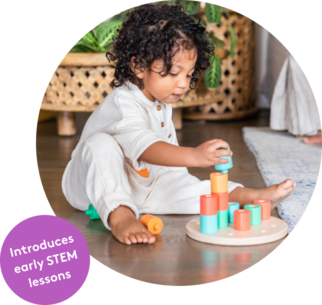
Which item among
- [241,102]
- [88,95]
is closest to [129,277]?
[88,95]

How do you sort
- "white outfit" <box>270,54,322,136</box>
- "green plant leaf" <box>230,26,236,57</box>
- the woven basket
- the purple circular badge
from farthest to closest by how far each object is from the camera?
1. the woven basket
2. "green plant leaf" <box>230,26,236,57</box>
3. "white outfit" <box>270,54,322,136</box>
4. the purple circular badge

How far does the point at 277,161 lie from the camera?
1253mm

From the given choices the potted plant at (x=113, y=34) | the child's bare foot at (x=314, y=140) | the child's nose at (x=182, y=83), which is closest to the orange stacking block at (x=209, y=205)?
the child's nose at (x=182, y=83)

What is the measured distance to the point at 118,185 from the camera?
0.82 meters

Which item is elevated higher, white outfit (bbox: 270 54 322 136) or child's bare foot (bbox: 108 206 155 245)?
white outfit (bbox: 270 54 322 136)

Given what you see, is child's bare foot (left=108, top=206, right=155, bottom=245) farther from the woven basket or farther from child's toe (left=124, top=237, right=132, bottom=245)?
the woven basket

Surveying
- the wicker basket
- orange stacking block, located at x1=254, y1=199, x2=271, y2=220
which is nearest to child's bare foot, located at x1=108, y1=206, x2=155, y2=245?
orange stacking block, located at x1=254, y1=199, x2=271, y2=220

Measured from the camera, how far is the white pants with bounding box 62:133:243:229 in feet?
2.68

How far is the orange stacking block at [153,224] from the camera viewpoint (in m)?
0.80

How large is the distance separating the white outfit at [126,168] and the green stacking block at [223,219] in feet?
0.38

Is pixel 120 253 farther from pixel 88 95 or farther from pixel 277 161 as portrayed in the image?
pixel 88 95

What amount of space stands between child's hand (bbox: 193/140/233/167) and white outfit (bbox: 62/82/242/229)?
10 centimetres

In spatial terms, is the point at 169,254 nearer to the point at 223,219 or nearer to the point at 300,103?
the point at 223,219

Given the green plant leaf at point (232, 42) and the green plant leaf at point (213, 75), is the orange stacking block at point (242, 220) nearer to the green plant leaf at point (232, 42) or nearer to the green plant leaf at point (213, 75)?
the green plant leaf at point (213, 75)
